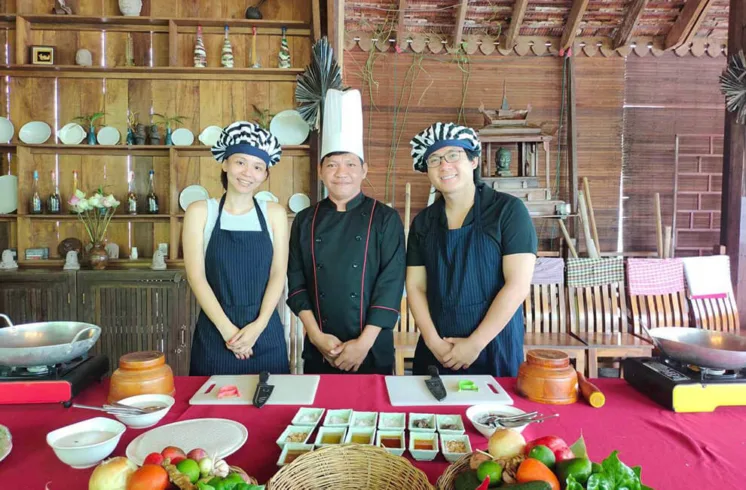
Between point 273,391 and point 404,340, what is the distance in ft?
7.86

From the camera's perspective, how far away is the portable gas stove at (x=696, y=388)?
4.79 feet

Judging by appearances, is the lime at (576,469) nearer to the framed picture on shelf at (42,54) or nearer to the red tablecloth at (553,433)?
the red tablecloth at (553,433)

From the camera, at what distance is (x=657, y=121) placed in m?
6.20

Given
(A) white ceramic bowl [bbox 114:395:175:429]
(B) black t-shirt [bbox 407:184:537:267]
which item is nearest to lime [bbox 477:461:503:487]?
(A) white ceramic bowl [bbox 114:395:175:429]

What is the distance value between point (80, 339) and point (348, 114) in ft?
4.86

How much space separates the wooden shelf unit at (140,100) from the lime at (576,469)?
3.99 m

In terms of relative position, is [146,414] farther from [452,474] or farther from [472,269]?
[472,269]

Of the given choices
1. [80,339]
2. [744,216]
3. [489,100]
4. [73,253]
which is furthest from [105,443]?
[489,100]

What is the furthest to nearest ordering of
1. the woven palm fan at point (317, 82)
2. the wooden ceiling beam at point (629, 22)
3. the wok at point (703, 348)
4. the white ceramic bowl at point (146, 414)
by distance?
the wooden ceiling beam at point (629, 22) < the woven palm fan at point (317, 82) < the wok at point (703, 348) < the white ceramic bowl at point (146, 414)

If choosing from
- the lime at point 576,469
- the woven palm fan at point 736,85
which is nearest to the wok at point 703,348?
the lime at point 576,469

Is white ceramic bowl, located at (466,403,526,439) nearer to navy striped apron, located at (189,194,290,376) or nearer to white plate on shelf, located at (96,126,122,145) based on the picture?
navy striped apron, located at (189,194,290,376)

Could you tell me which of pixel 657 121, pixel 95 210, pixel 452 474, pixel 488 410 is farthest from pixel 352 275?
pixel 657 121

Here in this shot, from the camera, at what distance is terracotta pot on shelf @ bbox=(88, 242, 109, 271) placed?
4.26m

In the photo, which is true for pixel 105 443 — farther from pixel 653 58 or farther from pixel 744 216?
pixel 653 58
